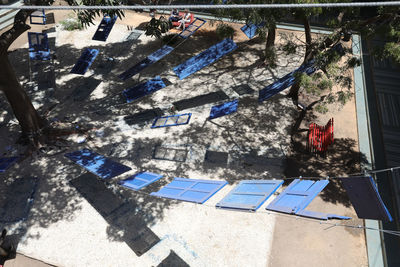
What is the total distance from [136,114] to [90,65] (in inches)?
193

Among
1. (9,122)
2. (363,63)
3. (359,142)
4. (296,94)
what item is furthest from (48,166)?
(363,63)

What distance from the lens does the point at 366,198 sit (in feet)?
23.1

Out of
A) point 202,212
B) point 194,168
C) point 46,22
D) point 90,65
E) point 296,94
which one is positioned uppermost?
point 46,22

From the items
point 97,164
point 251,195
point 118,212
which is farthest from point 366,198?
point 97,164

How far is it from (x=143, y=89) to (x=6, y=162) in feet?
21.2

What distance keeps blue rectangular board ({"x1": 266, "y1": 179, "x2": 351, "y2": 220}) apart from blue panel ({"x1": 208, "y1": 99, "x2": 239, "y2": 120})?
6.83 metres

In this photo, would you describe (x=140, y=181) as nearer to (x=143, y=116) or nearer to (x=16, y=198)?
(x=16, y=198)

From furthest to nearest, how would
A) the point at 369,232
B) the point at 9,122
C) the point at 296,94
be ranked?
1. the point at 296,94
2. the point at 9,122
3. the point at 369,232

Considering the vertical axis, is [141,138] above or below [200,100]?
below

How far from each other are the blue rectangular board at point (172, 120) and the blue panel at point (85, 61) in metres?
5.18

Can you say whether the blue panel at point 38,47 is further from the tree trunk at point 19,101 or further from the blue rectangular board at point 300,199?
the blue rectangular board at point 300,199

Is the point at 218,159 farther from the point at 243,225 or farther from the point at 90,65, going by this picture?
the point at 90,65

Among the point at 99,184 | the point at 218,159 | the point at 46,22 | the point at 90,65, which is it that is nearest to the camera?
the point at 99,184

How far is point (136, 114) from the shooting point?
1534 centimetres
